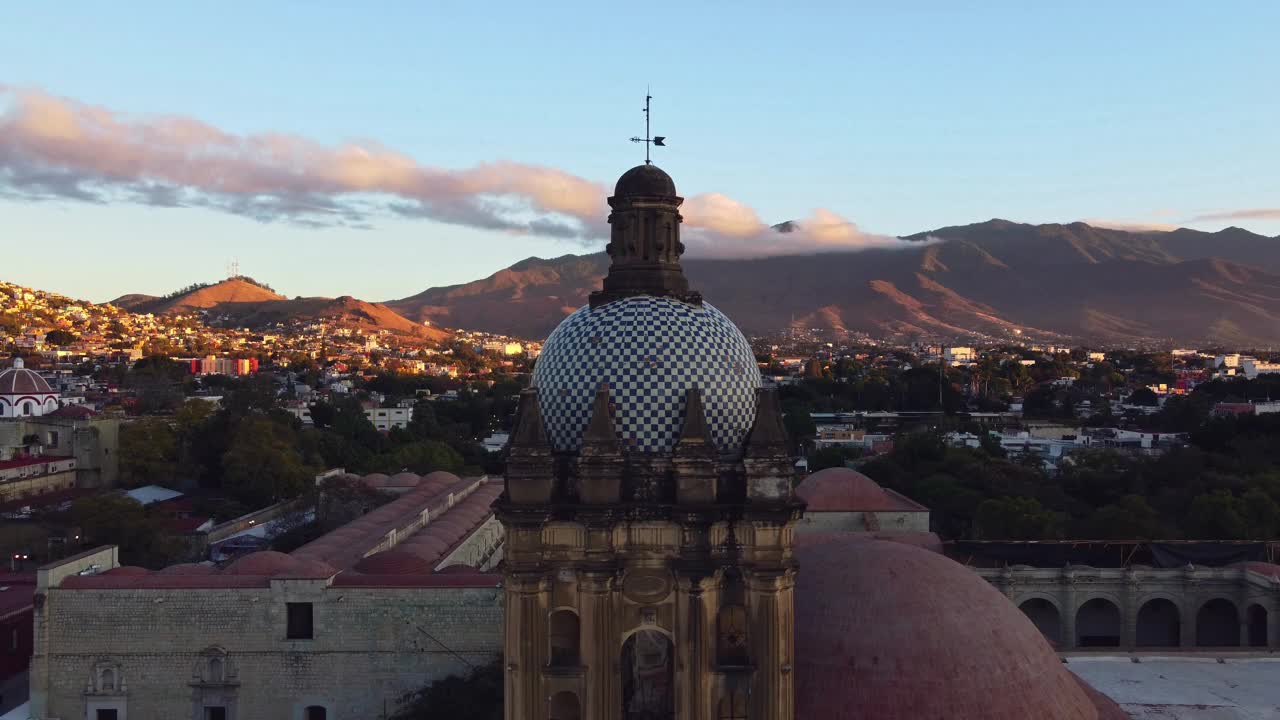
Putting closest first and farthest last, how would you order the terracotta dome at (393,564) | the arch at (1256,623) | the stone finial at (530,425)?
1. the stone finial at (530,425)
2. the terracotta dome at (393,564)
3. the arch at (1256,623)

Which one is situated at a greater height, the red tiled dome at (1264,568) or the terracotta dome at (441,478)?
the red tiled dome at (1264,568)

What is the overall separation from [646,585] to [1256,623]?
88.3 feet

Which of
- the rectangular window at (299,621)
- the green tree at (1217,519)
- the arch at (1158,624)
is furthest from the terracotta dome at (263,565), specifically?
the green tree at (1217,519)

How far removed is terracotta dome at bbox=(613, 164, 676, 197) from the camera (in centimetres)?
1112

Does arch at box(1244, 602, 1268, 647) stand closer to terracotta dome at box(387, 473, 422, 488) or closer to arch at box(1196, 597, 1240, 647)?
arch at box(1196, 597, 1240, 647)

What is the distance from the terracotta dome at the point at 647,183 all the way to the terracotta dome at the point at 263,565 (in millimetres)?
18348

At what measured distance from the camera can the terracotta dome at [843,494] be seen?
2936 cm

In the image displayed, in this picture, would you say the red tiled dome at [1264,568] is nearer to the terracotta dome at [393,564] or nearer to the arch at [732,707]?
the terracotta dome at [393,564]

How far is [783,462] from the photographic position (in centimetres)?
1002

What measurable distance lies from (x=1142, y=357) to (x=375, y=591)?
5889 inches

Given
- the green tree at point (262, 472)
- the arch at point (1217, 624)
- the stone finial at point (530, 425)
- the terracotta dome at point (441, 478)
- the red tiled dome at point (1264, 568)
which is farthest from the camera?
the green tree at point (262, 472)

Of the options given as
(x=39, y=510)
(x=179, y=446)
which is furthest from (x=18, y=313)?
(x=39, y=510)

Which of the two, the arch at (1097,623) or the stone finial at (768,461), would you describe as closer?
the stone finial at (768,461)

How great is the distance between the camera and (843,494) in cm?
2961
